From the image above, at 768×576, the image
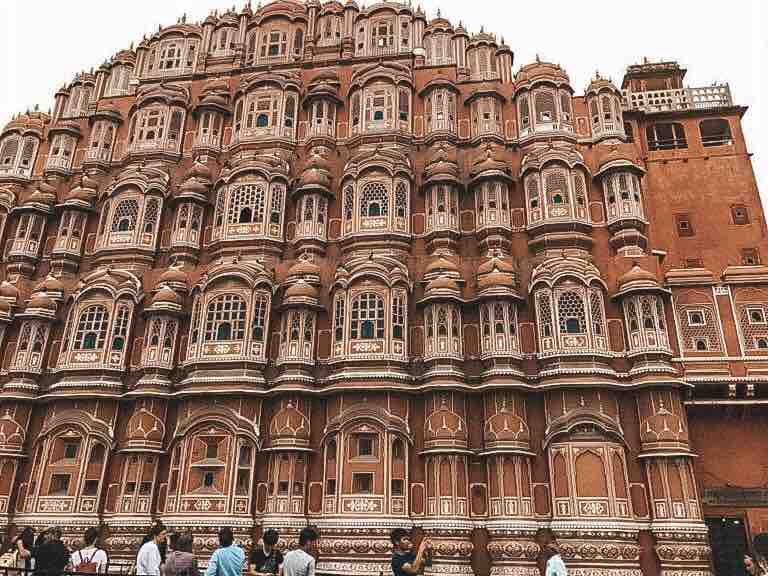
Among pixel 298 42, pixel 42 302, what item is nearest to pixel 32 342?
pixel 42 302

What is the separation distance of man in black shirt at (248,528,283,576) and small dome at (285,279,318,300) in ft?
39.2

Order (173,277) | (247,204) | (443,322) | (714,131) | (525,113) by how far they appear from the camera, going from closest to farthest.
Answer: (443,322) < (173,277) < (247,204) < (525,113) < (714,131)

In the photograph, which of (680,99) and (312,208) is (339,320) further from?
(680,99)

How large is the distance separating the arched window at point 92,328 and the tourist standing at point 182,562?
16.1 m

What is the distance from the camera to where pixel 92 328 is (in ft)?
80.3

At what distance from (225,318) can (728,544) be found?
61.3 ft

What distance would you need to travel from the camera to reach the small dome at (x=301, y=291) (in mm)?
23203

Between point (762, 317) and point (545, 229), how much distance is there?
8156 millimetres

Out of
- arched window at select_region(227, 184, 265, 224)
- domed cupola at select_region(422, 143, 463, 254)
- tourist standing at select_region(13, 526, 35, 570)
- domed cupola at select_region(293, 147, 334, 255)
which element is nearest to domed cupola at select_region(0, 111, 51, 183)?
arched window at select_region(227, 184, 265, 224)

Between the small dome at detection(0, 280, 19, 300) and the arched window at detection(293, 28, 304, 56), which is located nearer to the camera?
the small dome at detection(0, 280, 19, 300)

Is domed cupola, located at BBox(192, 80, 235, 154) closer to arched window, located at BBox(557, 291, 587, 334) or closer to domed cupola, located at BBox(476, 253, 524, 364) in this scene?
domed cupola, located at BBox(476, 253, 524, 364)

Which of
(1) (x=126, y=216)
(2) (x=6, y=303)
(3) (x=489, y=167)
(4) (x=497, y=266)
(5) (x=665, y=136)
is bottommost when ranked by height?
(2) (x=6, y=303)

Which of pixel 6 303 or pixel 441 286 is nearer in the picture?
pixel 441 286

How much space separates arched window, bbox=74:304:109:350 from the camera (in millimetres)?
24219
